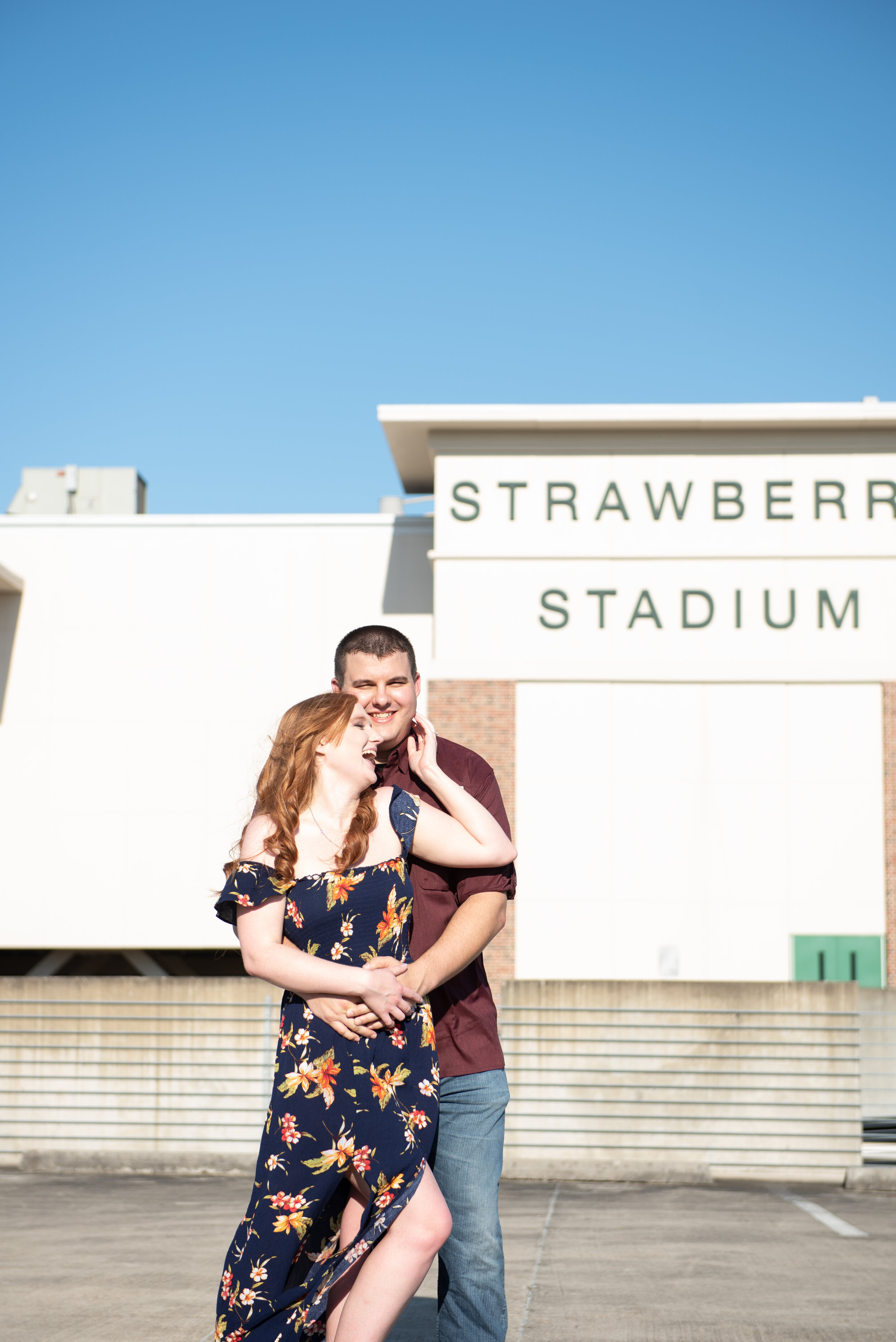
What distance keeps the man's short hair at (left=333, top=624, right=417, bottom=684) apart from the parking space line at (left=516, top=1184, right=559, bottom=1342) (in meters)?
3.02

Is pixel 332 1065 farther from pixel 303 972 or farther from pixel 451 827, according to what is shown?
pixel 451 827

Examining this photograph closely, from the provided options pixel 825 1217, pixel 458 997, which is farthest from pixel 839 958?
pixel 458 997

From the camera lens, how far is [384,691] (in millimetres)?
3584

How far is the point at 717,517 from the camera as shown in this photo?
18.2 metres

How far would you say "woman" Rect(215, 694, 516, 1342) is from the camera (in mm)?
3107

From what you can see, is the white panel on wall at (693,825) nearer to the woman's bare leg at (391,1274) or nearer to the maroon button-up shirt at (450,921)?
the maroon button-up shirt at (450,921)

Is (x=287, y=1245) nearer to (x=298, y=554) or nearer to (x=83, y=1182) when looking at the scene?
(x=83, y=1182)

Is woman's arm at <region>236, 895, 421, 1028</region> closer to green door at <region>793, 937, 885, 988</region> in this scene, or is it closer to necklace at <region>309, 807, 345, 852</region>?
necklace at <region>309, 807, 345, 852</region>

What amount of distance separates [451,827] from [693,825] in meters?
14.7

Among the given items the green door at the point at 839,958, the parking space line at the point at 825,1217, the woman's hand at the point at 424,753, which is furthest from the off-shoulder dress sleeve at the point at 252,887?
the green door at the point at 839,958

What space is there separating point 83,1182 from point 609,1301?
16.8 feet

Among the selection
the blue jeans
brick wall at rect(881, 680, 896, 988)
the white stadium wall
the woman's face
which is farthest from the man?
the white stadium wall

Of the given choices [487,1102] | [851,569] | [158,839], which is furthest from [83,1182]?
[851,569]

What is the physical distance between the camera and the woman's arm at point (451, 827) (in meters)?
3.43
